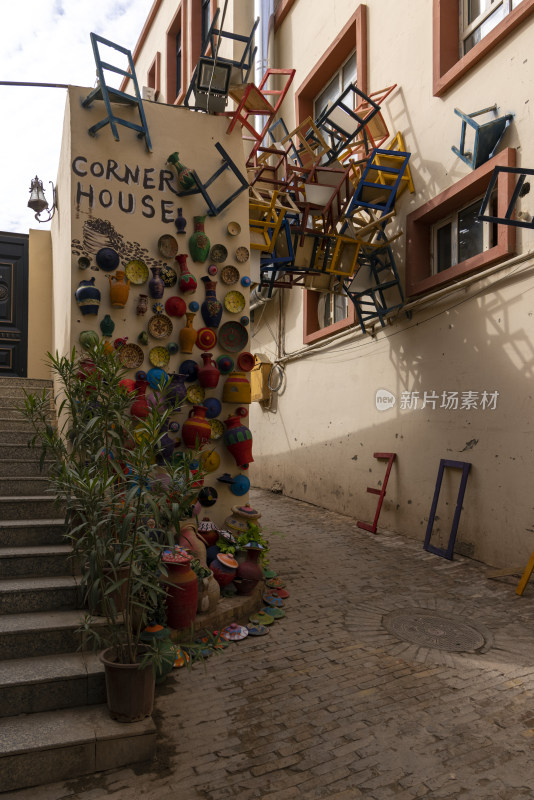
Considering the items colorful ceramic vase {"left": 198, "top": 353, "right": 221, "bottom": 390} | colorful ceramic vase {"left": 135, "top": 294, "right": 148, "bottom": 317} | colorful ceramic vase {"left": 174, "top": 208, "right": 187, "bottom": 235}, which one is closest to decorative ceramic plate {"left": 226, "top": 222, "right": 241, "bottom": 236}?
colorful ceramic vase {"left": 174, "top": 208, "right": 187, "bottom": 235}

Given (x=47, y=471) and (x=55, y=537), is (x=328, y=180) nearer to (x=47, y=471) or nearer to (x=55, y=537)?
(x=47, y=471)

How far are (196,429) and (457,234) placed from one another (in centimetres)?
404

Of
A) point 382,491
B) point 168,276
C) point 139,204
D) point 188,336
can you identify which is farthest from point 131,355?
point 382,491

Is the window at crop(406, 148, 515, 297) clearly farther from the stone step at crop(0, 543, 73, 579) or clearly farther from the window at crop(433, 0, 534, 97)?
the stone step at crop(0, 543, 73, 579)

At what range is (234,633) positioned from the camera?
13.8 feet

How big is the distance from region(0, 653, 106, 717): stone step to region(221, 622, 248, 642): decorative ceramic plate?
4.05 ft

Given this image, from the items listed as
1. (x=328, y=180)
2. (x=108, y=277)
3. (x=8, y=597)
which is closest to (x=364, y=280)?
(x=328, y=180)

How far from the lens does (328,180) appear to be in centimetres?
713

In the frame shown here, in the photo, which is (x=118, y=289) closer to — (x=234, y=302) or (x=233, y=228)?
(x=234, y=302)

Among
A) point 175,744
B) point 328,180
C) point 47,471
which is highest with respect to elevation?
point 328,180

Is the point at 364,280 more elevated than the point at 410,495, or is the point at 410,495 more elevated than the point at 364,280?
the point at 364,280

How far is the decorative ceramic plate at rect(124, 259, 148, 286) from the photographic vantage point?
530 cm

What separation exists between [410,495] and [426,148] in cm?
436

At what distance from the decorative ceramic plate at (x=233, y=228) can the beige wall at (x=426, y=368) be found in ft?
8.67
